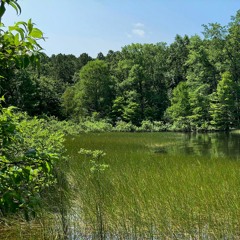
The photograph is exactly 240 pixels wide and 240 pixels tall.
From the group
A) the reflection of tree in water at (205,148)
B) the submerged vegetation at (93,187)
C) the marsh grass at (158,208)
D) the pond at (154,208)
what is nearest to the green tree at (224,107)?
the reflection of tree in water at (205,148)

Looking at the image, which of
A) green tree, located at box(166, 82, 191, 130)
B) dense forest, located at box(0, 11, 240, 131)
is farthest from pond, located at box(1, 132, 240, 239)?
green tree, located at box(166, 82, 191, 130)

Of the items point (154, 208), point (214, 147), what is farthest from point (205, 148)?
point (154, 208)

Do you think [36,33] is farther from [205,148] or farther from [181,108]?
[181,108]

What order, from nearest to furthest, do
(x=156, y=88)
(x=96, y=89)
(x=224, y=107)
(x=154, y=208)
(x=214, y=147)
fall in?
(x=154, y=208) → (x=214, y=147) → (x=224, y=107) → (x=96, y=89) → (x=156, y=88)

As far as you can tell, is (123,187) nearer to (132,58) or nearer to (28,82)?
(28,82)

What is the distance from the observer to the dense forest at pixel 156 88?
44.4 metres

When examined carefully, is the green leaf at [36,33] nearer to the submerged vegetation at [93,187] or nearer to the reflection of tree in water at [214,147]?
the submerged vegetation at [93,187]

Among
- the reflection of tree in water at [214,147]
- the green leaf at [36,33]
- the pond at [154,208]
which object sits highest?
the green leaf at [36,33]

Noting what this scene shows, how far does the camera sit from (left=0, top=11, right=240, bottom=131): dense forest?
44.4 meters

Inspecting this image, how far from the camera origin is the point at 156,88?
61156mm

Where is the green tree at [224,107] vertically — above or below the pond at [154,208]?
above

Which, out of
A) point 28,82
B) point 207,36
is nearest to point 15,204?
point 28,82

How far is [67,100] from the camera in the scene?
53500 millimetres

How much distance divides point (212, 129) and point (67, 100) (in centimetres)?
2367
